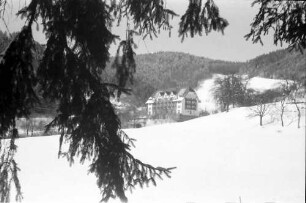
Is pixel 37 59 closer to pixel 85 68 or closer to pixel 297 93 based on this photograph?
pixel 85 68

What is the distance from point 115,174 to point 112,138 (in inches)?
20.9

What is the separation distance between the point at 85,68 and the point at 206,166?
25.5m

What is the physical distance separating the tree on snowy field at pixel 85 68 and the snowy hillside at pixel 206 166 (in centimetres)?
1494

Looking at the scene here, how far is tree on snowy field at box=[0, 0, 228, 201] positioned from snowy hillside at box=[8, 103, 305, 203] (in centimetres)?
1494

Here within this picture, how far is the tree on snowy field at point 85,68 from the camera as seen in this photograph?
14.4ft

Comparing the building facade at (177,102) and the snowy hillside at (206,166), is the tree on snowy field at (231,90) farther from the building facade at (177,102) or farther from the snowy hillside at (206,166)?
the building facade at (177,102)

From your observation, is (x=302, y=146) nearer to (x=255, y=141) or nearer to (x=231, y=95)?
(x=255, y=141)

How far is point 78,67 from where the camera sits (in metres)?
4.75

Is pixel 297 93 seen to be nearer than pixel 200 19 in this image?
No

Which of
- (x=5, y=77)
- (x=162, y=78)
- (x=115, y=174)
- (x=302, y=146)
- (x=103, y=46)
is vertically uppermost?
(x=162, y=78)

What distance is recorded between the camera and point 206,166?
28.9 meters

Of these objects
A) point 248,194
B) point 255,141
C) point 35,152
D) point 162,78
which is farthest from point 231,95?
point 162,78

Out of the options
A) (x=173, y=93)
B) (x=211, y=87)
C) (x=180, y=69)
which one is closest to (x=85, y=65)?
(x=173, y=93)

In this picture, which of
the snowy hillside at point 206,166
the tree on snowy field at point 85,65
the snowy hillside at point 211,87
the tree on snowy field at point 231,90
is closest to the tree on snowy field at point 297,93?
the snowy hillside at point 206,166
